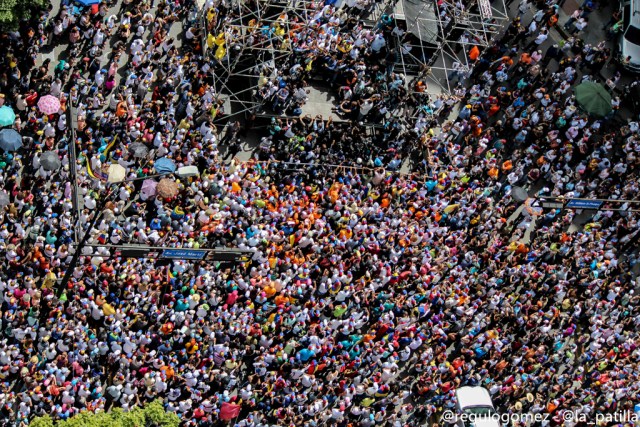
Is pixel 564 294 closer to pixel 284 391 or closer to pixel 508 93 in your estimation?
pixel 508 93

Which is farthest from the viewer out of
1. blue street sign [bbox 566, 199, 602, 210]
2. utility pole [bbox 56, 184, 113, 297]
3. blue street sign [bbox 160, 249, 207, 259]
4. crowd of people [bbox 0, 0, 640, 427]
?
blue street sign [bbox 566, 199, 602, 210]

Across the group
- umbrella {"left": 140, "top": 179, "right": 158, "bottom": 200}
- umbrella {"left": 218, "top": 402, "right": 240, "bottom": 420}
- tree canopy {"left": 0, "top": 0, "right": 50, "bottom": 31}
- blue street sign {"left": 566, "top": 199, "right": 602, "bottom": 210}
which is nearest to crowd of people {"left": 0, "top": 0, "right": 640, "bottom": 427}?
umbrella {"left": 140, "top": 179, "right": 158, "bottom": 200}

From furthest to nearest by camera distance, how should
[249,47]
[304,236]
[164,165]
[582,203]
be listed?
[249,47] < [304,236] < [164,165] < [582,203]

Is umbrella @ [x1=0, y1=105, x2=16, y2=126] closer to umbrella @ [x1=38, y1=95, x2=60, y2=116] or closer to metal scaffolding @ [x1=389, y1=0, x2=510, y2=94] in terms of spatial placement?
umbrella @ [x1=38, y1=95, x2=60, y2=116]

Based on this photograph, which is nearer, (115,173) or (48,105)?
(48,105)

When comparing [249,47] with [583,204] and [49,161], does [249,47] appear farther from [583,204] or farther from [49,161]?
[583,204]

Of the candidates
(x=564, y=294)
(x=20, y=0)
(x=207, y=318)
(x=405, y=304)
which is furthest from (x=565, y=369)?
(x=20, y=0)

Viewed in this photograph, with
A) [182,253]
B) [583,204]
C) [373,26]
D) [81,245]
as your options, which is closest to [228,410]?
[182,253]
